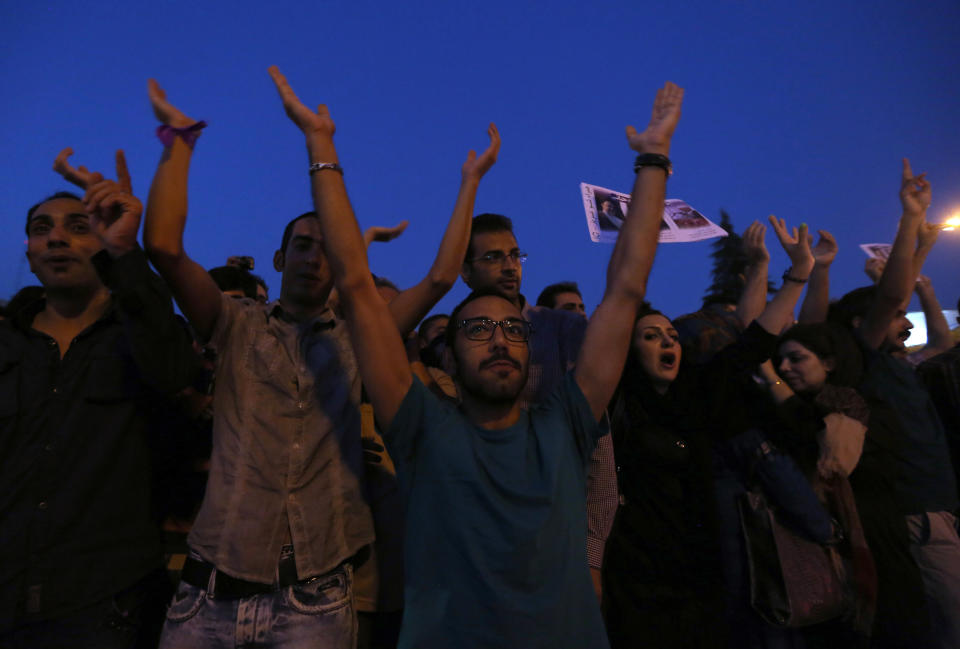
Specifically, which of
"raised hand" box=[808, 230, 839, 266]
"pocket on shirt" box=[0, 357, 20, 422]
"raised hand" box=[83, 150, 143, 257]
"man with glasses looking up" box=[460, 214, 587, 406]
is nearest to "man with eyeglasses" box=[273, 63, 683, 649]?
"raised hand" box=[83, 150, 143, 257]

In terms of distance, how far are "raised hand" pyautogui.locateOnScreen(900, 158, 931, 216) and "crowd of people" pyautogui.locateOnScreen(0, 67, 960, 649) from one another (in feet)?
7.57

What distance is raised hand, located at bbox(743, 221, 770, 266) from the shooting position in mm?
3852

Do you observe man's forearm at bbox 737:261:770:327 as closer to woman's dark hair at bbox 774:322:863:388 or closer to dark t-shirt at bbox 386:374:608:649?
woman's dark hair at bbox 774:322:863:388

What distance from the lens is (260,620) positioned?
202 centimetres

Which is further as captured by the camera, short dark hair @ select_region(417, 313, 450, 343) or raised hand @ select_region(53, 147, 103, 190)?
short dark hair @ select_region(417, 313, 450, 343)

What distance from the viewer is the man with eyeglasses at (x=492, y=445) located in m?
1.79

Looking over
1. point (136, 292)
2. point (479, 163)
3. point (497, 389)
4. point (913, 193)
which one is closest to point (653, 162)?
point (479, 163)

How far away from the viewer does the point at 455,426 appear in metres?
2.04

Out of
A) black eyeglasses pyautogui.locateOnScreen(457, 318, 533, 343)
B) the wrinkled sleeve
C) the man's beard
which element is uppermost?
black eyeglasses pyautogui.locateOnScreen(457, 318, 533, 343)

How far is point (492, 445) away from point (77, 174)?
2043 millimetres

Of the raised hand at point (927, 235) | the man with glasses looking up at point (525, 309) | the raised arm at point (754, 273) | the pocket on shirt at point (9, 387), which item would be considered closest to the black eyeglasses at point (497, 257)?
the man with glasses looking up at point (525, 309)

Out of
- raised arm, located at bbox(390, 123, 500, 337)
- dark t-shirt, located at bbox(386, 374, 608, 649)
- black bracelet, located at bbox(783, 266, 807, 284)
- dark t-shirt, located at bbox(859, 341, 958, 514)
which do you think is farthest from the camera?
dark t-shirt, located at bbox(859, 341, 958, 514)

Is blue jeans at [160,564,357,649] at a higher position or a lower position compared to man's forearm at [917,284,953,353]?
lower

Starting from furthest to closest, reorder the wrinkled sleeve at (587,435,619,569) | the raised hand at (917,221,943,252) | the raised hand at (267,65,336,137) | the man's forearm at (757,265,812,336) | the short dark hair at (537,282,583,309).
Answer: the short dark hair at (537,282,583,309)
the raised hand at (917,221,943,252)
the man's forearm at (757,265,812,336)
the wrinkled sleeve at (587,435,619,569)
the raised hand at (267,65,336,137)
